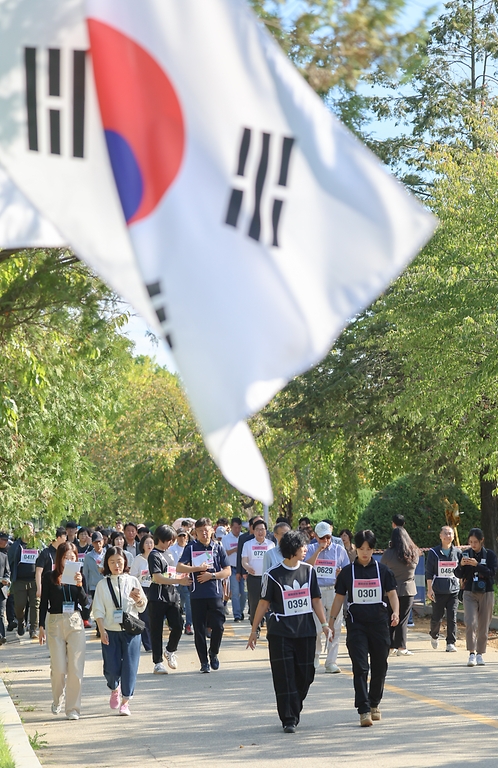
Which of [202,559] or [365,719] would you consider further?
[202,559]

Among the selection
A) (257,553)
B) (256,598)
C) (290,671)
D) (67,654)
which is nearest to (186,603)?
(256,598)

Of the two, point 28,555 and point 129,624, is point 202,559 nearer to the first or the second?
point 129,624

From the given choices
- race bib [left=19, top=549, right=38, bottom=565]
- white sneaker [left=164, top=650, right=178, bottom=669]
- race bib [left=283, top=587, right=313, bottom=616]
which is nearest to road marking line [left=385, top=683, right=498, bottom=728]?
race bib [left=283, top=587, right=313, bottom=616]

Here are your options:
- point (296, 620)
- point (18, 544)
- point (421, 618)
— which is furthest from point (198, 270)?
point (421, 618)

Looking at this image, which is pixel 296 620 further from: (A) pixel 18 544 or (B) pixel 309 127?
(A) pixel 18 544

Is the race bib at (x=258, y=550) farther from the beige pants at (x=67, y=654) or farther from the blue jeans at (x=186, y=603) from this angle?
the beige pants at (x=67, y=654)

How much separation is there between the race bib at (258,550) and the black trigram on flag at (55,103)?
14.2 meters

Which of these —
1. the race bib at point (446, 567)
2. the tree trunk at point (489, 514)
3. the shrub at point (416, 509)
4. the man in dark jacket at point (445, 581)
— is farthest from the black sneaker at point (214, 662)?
the tree trunk at point (489, 514)

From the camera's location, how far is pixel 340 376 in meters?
29.4

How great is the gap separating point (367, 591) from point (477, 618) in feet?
16.2

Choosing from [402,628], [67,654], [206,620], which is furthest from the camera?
[402,628]

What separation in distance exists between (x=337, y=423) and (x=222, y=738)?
67.0 feet

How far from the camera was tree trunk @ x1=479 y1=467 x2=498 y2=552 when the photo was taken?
27.0 meters

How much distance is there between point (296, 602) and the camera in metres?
10.2
